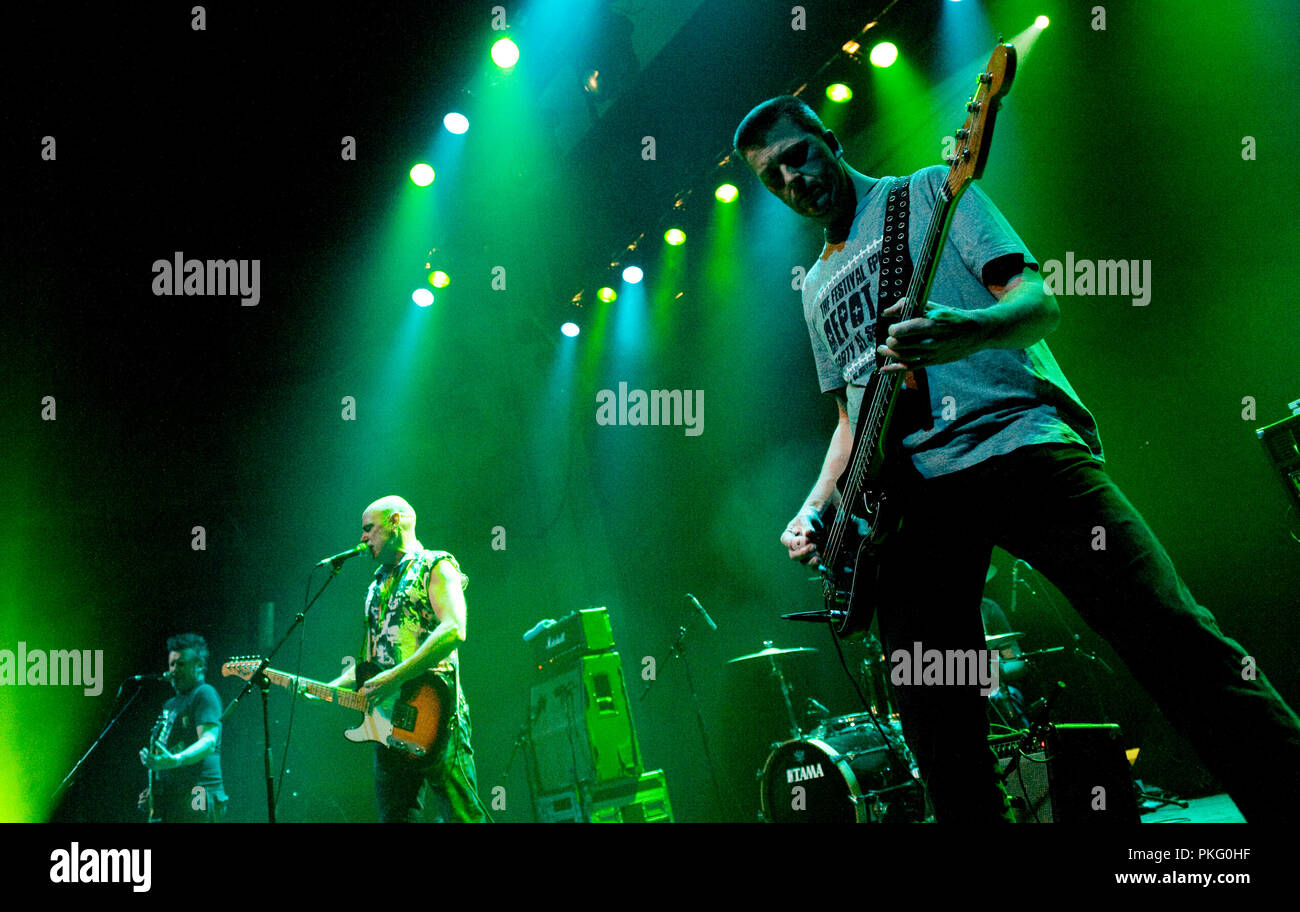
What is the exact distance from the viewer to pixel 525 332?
7.25 metres

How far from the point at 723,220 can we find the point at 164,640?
6124mm

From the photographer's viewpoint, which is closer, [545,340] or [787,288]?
[787,288]

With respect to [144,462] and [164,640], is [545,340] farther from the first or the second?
[164,640]

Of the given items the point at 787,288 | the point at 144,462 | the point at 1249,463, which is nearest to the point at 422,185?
the point at 787,288

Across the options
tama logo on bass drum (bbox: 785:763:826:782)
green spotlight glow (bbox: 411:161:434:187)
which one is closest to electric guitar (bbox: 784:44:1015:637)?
tama logo on bass drum (bbox: 785:763:826:782)

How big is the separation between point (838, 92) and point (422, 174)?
121 inches

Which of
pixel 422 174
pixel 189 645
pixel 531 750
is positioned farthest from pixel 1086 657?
pixel 189 645

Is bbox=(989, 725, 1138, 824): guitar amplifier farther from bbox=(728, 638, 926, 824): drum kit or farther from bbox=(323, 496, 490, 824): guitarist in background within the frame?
bbox=(323, 496, 490, 824): guitarist in background

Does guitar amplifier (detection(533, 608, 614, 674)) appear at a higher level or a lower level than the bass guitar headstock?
lower

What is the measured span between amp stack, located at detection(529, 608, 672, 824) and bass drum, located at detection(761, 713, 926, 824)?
985 mm

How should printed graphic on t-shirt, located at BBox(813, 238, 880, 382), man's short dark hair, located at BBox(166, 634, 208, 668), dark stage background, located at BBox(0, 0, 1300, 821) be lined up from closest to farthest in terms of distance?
1. printed graphic on t-shirt, located at BBox(813, 238, 880, 382)
2. dark stage background, located at BBox(0, 0, 1300, 821)
3. man's short dark hair, located at BBox(166, 634, 208, 668)

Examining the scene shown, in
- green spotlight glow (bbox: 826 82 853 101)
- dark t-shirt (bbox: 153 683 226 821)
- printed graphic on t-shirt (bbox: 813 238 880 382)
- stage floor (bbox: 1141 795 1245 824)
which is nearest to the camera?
printed graphic on t-shirt (bbox: 813 238 880 382)

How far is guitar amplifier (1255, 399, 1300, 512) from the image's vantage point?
3.91m
